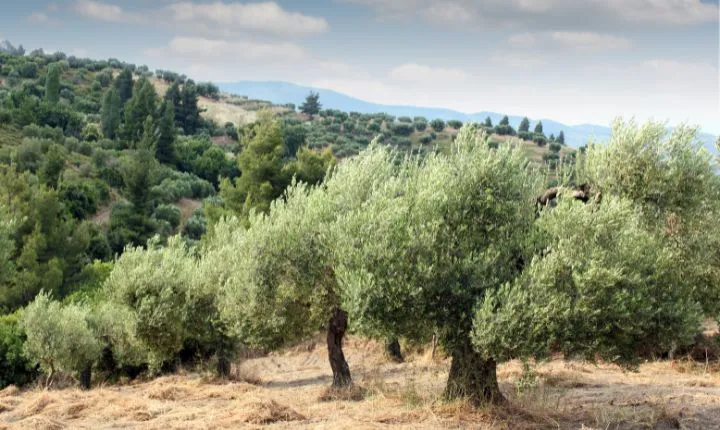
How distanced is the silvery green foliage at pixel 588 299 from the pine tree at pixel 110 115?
10655 cm

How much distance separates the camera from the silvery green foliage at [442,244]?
16891 mm

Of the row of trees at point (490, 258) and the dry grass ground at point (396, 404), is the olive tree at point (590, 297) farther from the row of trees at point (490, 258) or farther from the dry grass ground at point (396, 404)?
the dry grass ground at point (396, 404)

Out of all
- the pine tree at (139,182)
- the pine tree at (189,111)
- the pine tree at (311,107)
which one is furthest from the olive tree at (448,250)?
the pine tree at (311,107)

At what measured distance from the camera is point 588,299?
53.3 ft

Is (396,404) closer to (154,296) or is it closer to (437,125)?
(154,296)

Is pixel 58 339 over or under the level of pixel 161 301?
under

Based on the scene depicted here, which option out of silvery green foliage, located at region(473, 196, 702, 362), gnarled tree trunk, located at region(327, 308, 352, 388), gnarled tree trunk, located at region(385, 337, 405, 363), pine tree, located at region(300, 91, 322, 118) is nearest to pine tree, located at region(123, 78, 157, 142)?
pine tree, located at region(300, 91, 322, 118)

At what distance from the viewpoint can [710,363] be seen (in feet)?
91.1

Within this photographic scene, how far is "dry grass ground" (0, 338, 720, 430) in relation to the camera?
702 inches

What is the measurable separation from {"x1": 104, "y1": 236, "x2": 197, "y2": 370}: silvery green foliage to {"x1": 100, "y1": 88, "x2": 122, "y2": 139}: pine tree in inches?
3581

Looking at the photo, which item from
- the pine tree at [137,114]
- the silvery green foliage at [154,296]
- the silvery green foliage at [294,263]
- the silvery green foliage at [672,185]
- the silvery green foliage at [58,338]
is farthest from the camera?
the pine tree at [137,114]

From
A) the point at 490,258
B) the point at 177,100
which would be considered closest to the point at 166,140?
the point at 177,100

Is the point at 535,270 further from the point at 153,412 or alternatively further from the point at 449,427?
the point at 153,412

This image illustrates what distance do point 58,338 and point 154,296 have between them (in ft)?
17.8
